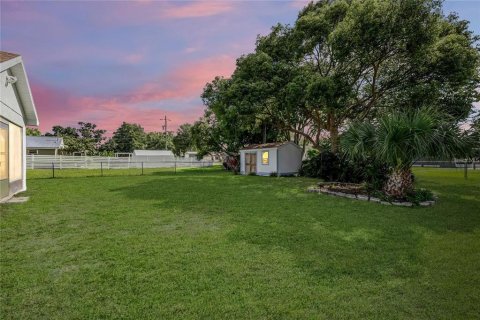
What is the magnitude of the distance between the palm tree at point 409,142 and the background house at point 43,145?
38.1 m

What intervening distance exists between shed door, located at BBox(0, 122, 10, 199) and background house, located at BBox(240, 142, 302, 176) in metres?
13.4

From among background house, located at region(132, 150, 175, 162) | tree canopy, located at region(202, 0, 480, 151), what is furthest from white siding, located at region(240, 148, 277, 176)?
background house, located at region(132, 150, 175, 162)

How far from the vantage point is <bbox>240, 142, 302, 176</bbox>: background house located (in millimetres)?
18538

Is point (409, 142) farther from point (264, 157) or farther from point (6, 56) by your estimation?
point (6, 56)

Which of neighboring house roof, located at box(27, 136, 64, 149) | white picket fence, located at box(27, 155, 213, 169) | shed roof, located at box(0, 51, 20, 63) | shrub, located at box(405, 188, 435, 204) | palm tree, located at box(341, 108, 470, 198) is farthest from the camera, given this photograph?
neighboring house roof, located at box(27, 136, 64, 149)

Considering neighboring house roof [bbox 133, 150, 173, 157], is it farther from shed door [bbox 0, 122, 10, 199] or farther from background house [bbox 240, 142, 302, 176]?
shed door [bbox 0, 122, 10, 199]

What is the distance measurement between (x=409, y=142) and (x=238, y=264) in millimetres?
7097

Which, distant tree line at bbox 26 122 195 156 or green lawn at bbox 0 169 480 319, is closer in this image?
green lawn at bbox 0 169 480 319

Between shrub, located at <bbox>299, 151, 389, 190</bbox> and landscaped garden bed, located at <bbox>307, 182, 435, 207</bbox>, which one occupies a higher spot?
shrub, located at <bbox>299, 151, 389, 190</bbox>

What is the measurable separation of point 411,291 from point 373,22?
37.6ft

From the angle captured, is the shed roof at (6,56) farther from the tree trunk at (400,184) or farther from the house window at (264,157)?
the house window at (264,157)

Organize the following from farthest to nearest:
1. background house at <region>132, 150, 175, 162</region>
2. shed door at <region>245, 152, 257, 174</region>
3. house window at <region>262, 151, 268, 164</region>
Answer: background house at <region>132, 150, 175, 162</region> → shed door at <region>245, 152, 257, 174</region> → house window at <region>262, 151, 268, 164</region>

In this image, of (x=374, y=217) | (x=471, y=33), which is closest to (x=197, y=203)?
(x=374, y=217)

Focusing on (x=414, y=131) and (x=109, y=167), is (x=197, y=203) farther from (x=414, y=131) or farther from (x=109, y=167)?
(x=109, y=167)
